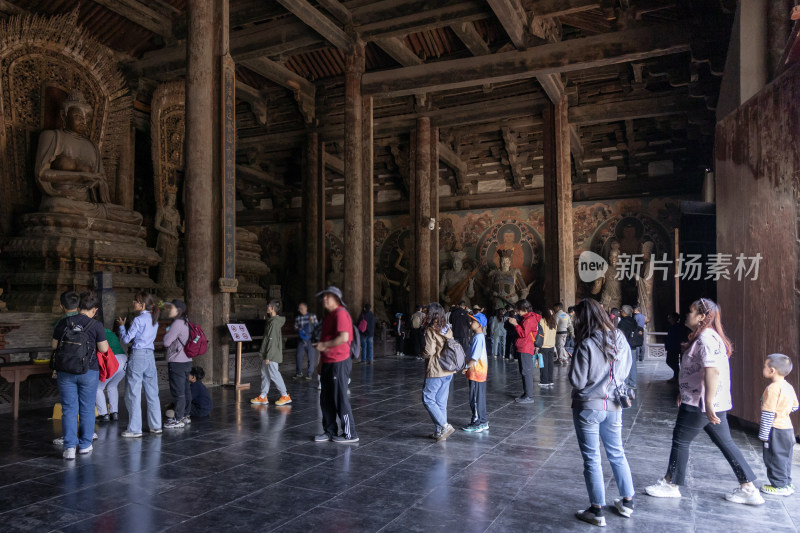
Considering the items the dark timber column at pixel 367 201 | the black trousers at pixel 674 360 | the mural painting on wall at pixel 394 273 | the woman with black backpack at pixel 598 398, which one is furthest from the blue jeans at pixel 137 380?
the mural painting on wall at pixel 394 273

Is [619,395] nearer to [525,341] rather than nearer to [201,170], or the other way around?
[525,341]

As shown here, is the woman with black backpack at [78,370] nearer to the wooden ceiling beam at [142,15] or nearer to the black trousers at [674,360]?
the black trousers at [674,360]

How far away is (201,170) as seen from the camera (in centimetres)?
877

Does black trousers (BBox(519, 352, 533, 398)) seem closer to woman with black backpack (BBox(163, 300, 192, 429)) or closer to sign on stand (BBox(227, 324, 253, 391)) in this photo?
sign on stand (BBox(227, 324, 253, 391))

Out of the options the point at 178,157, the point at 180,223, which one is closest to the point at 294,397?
the point at 180,223

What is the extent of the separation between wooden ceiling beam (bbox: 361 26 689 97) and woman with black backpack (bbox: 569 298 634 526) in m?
9.71

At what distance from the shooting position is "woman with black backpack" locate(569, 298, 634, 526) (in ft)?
11.2

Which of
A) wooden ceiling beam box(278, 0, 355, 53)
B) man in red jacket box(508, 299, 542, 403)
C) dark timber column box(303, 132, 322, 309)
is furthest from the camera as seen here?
dark timber column box(303, 132, 322, 309)

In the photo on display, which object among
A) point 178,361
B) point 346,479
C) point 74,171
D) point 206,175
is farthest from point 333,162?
point 346,479

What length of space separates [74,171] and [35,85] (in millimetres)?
2013

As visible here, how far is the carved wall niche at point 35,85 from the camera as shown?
462 inches

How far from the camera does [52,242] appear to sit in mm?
10867

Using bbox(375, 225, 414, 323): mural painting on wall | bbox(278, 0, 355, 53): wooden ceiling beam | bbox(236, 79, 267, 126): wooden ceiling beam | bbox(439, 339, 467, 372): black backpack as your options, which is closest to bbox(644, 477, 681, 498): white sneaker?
bbox(439, 339, 467, 372): black backpack

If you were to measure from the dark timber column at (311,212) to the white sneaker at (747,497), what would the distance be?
46.8 feet
